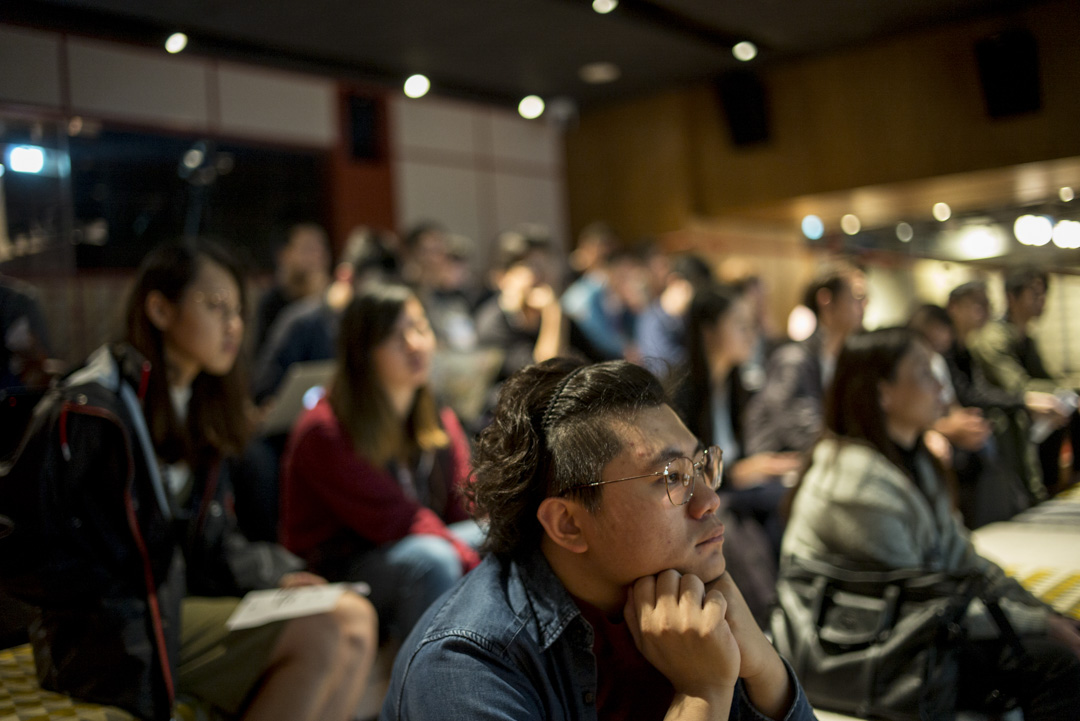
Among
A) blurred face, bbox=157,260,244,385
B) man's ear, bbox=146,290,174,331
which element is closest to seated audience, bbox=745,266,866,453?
blurred face, bbox=157,260,244,385

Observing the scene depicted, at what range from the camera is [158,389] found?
2.08m

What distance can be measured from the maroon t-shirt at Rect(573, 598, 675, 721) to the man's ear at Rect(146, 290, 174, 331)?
138 cm

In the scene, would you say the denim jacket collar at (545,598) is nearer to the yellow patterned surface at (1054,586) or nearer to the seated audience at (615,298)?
the yellow patterned surface at (1054,586)

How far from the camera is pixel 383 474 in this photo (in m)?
2.35

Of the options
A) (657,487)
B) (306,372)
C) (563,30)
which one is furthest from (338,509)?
(563,30)

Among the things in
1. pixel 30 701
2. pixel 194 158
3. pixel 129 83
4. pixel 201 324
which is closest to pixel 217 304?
pixel 201 324

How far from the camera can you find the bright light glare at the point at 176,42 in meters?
2.78

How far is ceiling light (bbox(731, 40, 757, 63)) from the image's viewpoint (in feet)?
9.96

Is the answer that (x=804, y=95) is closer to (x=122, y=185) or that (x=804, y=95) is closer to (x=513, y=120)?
(x=122, y=185)

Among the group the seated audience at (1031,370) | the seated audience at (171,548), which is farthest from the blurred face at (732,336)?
the seated audience at (171,548)

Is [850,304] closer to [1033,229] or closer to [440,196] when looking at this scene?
[1033,229]

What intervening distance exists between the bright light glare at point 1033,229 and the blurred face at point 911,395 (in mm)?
479

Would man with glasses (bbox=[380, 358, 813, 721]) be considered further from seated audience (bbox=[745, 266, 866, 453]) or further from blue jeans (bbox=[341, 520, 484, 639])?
seated audience (bbox=[745, 266, 866, 453])

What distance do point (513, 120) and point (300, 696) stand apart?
17.7ft
